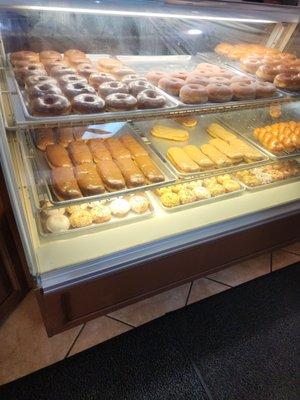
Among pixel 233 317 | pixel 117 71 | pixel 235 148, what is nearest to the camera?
pixel 117 71

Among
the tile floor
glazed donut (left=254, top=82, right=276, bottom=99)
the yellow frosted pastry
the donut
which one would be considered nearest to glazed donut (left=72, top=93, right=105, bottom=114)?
the donut

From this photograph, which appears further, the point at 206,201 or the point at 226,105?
the point at 206,201

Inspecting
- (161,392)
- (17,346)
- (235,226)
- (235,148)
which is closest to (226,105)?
(235,148)

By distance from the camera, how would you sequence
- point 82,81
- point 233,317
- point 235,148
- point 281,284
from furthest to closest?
point 281,284 → point 233,317 → point 235,148 → point 82,81

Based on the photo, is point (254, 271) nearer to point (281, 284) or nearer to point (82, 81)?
point (281, 284)

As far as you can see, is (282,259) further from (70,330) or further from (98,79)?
(98,79)

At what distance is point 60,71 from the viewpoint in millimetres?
1306

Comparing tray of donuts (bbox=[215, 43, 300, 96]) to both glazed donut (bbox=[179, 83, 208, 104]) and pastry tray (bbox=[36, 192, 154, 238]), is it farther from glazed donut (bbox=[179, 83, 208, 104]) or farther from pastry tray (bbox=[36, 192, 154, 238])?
pastry tray (bbox=[36, 192, 154, 238])

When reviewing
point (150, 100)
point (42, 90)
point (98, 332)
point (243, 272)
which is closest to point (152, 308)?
point (98, 332)

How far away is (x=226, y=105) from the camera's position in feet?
4.41

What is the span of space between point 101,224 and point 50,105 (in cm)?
60

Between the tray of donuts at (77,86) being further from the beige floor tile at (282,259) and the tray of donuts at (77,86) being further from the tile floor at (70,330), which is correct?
the beige floor tile at (282,259)

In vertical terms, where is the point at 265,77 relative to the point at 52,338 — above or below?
above

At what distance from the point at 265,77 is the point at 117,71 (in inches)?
30.3
